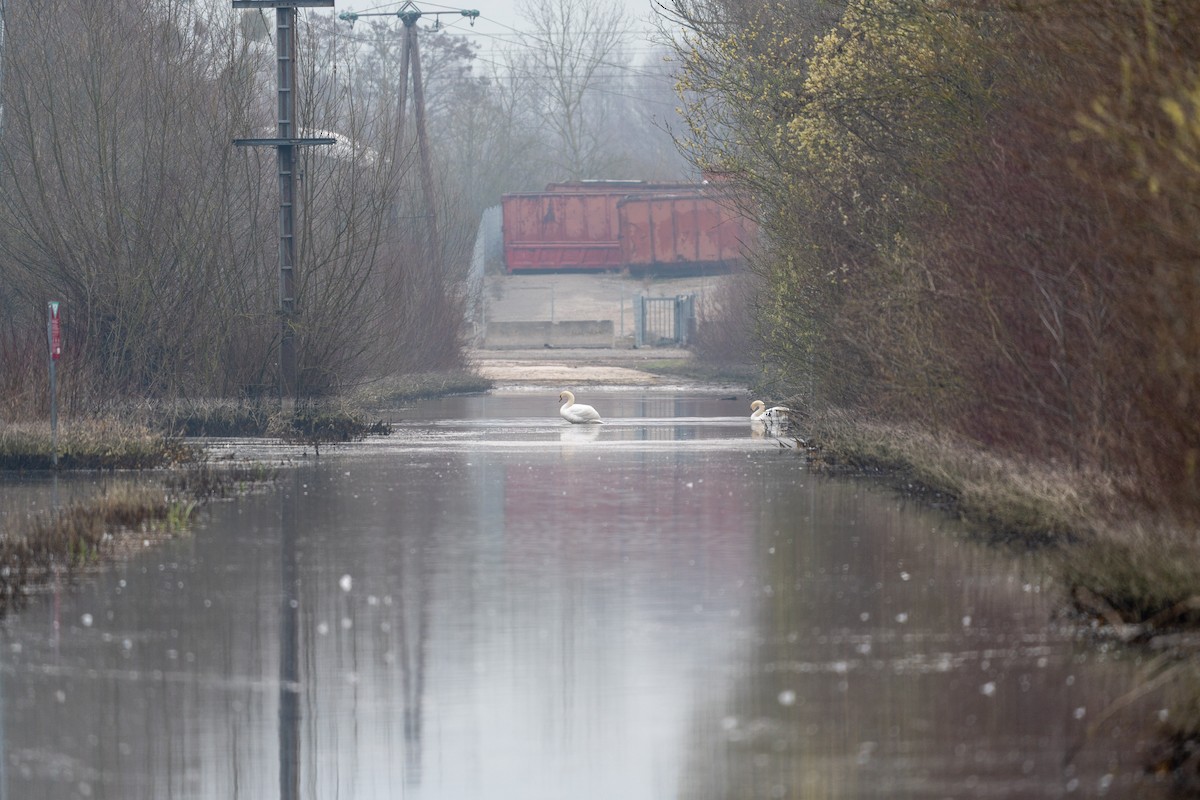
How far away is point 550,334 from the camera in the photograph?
77.0m

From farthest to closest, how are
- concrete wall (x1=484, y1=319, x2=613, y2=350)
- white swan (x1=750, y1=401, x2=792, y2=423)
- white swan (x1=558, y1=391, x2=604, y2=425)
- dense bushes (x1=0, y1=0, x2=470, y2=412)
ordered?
concrete wall (x1=484, y1=319, x2=613, y2=350) < white swan (x1=558, y1=391, x2=604, y2=425) < white swan (x1=750, y1=401, x2=792, y2=423) < dense bushes (x1=0, y1=0, x2=470, y2=412)

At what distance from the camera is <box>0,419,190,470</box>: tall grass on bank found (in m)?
22.8

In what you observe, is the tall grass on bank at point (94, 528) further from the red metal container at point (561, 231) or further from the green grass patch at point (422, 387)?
the red metal container at point (561, 231)

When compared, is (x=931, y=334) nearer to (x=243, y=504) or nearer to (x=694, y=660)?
(x=243, y=504)

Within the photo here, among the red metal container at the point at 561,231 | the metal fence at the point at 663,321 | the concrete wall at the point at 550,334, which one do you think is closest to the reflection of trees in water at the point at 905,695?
the metal fence at the point at 663,321

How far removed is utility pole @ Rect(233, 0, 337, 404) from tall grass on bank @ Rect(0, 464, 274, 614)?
1055cm

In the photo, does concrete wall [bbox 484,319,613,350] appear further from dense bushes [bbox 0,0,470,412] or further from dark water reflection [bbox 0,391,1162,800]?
dark water reflection [bbox 0,391,1162,800]

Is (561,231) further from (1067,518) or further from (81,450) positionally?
(1067,518)

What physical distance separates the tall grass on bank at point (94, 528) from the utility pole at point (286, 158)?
10551 mm

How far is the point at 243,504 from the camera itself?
18719mm

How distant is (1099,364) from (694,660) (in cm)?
569

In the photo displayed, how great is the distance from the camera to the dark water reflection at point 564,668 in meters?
7.85

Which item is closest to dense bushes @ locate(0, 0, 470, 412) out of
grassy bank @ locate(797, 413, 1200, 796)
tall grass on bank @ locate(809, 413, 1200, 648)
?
tall grass on bank @ locate(809, 413, 1200, 648)

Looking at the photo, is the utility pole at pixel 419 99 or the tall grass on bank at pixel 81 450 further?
the utility pole at pixel 419 99
